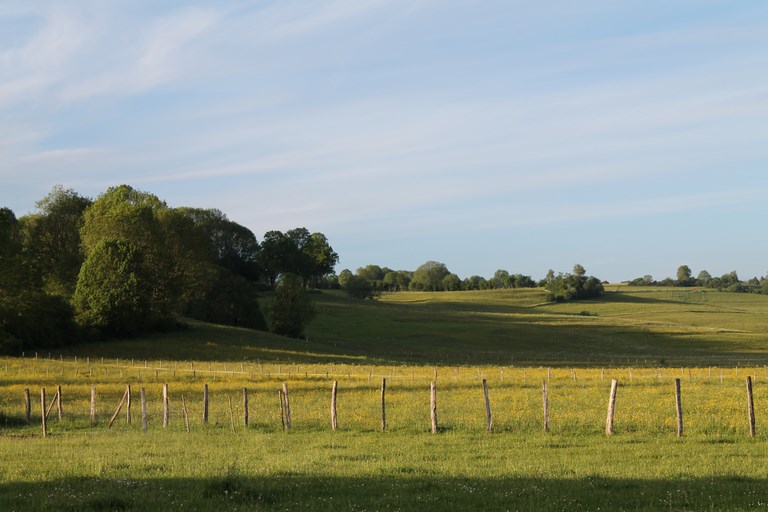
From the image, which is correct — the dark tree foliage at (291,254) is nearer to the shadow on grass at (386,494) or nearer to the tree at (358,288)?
the tree at (358,288)

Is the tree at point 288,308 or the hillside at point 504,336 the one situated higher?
the tree at point 288,308

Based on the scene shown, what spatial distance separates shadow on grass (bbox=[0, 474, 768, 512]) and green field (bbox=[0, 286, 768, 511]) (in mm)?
45

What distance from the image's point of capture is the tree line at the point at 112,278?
247 feet

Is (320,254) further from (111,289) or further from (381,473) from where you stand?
(381,473)

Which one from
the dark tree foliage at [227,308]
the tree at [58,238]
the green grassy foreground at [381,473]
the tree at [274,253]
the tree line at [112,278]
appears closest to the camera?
the green grassy foreground at [381,473]

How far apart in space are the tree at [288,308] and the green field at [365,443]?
2864 centimetres

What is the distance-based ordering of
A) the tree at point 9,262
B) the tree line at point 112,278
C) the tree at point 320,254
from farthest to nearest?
the tree at point 320,254, the tree line at point 112,278, the tree at point 9,262

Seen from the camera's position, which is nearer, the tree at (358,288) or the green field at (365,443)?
the green field at (365,443)

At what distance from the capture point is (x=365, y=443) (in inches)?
886

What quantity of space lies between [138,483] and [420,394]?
28.0 meters

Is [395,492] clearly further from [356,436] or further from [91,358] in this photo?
[91,358]

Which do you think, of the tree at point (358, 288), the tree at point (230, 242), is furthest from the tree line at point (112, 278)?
the tree at point (358, 288)

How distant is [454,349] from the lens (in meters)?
98.5

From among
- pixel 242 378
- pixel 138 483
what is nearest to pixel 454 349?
pixel 242 378
